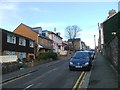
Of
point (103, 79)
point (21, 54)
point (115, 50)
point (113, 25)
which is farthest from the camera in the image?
point (21, 54)

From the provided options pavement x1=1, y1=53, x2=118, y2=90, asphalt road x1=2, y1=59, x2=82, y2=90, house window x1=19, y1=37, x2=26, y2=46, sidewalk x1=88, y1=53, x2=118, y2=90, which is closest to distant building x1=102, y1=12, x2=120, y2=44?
pavement x1=1, y1=53, x2=118, y2=90

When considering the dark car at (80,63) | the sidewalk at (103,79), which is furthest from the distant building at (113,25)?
the sidewalk at (103,79)

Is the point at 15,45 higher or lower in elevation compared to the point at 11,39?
lower

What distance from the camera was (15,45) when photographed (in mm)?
50188

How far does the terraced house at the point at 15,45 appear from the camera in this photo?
44.3 meters

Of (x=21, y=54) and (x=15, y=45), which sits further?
(x=21, y=54)

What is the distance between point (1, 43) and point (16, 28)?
2725 centimetres

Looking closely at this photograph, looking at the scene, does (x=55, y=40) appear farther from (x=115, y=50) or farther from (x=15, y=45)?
(x=115, y=50)

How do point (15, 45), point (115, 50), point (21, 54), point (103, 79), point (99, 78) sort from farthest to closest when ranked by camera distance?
point (21, 54) < point (15, 45) < point (115, 50) < point (99, 78) < point (103, 79)

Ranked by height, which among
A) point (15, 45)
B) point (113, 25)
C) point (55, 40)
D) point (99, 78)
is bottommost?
point (99, 78)

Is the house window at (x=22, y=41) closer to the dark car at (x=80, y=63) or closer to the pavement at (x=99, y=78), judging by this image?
the dark car at (x=80, y=63)

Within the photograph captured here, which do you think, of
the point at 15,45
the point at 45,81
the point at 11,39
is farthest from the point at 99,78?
the point at 15,45

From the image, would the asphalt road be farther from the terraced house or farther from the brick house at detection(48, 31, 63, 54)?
the brick house at detection(48, 31, 63, 54)

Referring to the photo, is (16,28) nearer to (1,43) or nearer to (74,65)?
(1,43)
